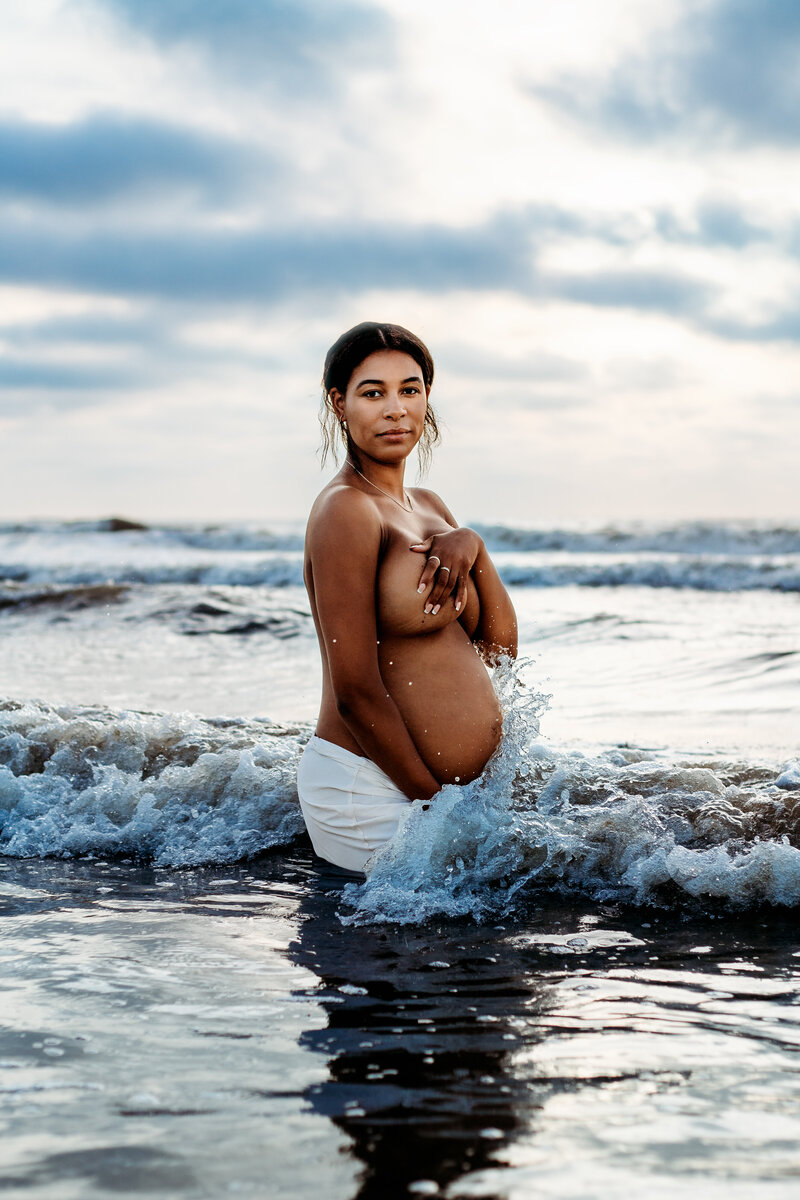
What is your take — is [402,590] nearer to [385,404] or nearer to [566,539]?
[385,404]

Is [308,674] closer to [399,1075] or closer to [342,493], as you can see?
[342,493]

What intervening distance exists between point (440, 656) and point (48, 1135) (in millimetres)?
2011

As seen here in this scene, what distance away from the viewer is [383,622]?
3.54 meters

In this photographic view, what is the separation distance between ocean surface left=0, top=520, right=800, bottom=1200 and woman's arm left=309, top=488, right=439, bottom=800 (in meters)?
0.28

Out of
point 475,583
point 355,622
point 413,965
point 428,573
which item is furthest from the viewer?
point 475,583

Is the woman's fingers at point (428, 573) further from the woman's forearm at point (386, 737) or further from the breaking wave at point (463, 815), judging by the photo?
the breaking wave at point (463, 815)

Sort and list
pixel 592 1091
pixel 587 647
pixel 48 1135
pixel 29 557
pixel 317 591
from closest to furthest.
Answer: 1. pixel 48 1135
2. pixel 592 1091
3. pixel 317 591
4. pixel 587 647
5. pixel 29 557

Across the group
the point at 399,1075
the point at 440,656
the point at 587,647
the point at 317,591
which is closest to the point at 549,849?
the point at 440,656

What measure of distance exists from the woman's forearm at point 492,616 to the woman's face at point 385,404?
497 millimetres

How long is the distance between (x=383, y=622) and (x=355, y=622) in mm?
214

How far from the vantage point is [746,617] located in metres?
13.6

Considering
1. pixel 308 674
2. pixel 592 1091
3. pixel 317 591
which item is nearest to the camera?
pixel 592 1091

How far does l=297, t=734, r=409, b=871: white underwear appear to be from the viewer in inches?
139

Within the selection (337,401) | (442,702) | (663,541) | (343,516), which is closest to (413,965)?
(442,702)
